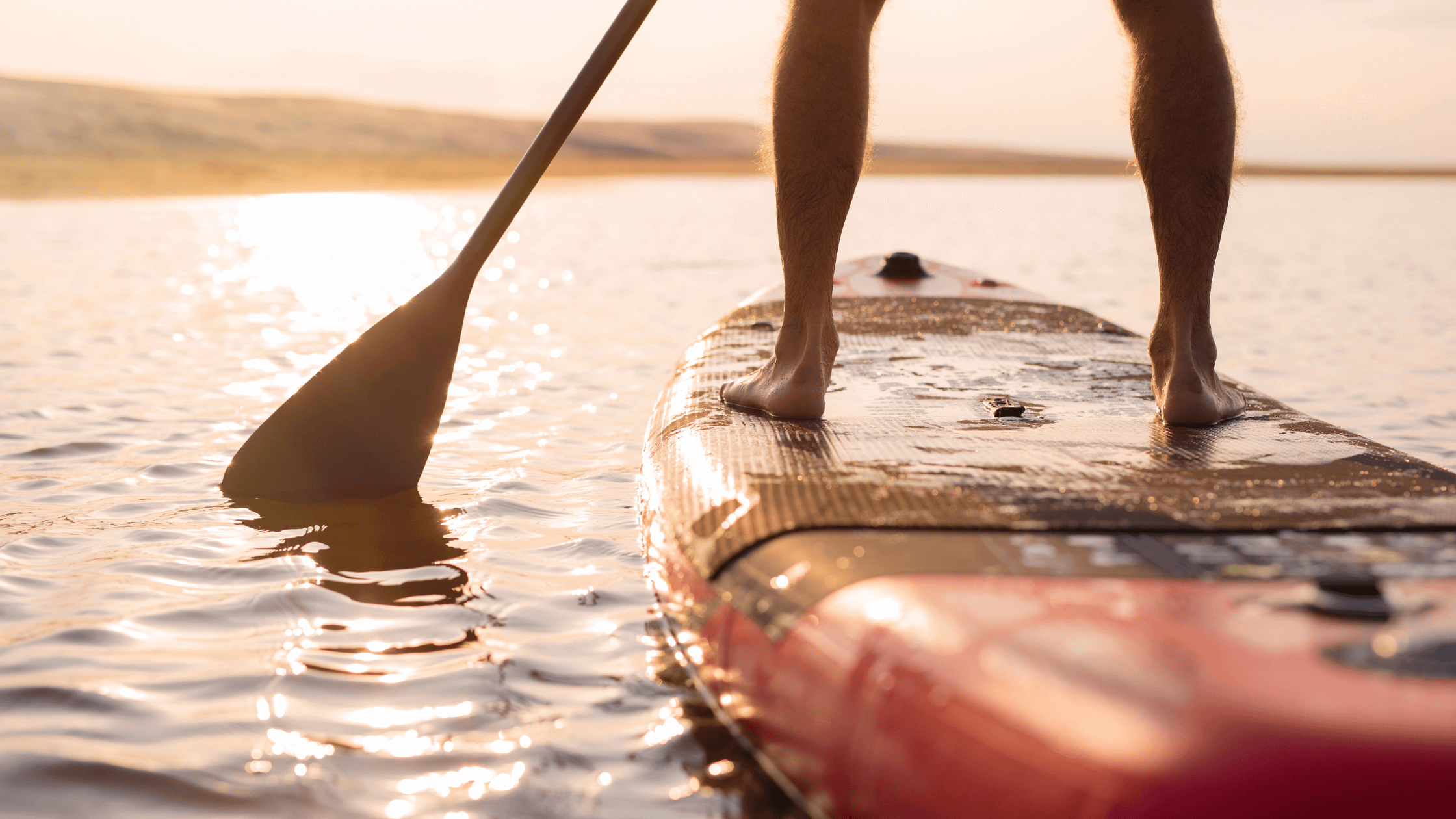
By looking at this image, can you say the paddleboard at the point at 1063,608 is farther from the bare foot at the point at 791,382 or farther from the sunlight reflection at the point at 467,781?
the sunlight reflection at the point at 467,781

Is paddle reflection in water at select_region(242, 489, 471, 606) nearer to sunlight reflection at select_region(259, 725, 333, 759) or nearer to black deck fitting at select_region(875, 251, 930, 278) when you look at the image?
sunlight reflection at select_region(259, 725, 333, 759)

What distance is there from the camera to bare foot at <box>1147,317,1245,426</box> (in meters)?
2.06

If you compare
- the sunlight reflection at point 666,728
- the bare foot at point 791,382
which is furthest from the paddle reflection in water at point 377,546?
the bare foot at point 791,382

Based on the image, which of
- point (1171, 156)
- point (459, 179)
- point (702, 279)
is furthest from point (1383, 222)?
point (459, 179)

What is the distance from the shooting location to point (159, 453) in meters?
3.17

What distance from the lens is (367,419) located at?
2.62 m

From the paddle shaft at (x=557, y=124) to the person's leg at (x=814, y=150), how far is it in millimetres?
682

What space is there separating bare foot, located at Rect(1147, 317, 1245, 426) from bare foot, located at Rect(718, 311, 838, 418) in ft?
2.33

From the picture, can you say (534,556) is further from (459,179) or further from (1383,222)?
(459,179)

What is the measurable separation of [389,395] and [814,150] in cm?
127

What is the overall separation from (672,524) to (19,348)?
463 cm

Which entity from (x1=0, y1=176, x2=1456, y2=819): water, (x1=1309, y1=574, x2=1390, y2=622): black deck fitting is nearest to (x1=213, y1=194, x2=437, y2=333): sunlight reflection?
(x1=0, y1=176, x2=1456, y2=819): water

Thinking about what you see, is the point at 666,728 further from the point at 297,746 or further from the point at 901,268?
the point at 901,268

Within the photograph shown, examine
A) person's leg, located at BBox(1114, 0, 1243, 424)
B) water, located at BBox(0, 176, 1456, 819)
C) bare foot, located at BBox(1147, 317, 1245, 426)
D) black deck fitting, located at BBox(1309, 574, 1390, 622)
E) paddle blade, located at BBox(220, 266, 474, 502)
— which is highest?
person's leg, located at BBox(1114, 0, 1243, 424)
